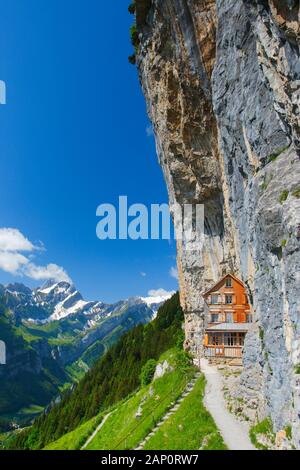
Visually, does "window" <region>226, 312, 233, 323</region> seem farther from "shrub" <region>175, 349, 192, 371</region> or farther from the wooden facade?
"shrub" <region>175, 349, 192, 371</region>

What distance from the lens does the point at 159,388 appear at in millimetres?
40344

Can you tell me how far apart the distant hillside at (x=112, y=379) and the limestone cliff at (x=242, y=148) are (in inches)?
1125

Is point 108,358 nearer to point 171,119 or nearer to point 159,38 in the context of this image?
point 171,119

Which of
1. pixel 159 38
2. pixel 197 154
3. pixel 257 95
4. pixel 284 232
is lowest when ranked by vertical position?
pixel 284 232

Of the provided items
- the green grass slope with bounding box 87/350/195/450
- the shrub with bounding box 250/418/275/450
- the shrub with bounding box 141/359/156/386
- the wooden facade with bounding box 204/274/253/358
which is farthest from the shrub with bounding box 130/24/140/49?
the shrub with bounding box 250/418/275/450

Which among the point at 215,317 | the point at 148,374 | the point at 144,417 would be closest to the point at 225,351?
the point at 144,417

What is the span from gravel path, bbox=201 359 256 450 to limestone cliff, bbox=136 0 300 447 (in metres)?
1.94

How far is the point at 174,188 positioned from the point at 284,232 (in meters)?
32.6

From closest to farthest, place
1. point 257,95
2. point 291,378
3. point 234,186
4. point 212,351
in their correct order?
1. point 291,378
2. point 257,95
3. point 234,186
4. point 212,351

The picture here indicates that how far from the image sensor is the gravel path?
2098cm

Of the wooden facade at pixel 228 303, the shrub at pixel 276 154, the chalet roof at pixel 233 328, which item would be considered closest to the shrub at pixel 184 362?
the chalet roof at pixel 233 328

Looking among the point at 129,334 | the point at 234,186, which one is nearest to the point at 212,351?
the point at 234,186

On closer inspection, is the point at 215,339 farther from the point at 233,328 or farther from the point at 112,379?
the point at 112,379

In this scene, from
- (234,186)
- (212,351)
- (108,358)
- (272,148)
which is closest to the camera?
(272,148)
